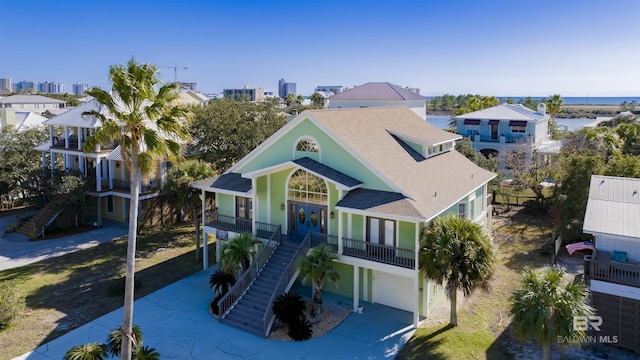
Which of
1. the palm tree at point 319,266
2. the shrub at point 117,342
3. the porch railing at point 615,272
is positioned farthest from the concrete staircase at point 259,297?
the porch railing at point 615,272

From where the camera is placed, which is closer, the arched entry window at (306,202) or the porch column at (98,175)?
the arched entry window at (306,202)

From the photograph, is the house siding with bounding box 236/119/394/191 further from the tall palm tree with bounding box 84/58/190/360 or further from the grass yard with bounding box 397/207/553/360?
the tall palm tree with bounding box 84/58/190/360

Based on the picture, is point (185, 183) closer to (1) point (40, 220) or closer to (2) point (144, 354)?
(2) point (144, 354)

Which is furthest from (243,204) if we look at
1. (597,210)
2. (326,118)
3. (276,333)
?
(597,210)

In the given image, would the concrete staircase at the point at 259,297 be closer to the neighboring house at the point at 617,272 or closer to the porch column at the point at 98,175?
the neighboring house at the point at 617,272

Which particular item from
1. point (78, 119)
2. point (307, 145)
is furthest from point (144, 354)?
point (78, 119)

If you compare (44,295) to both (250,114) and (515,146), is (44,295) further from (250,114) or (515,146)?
(515,146)

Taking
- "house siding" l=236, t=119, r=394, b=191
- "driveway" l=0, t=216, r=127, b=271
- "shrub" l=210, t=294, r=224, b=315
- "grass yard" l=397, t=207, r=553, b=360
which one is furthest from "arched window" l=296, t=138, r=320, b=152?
"driveway" l=0, t=216, r=127, b=271
